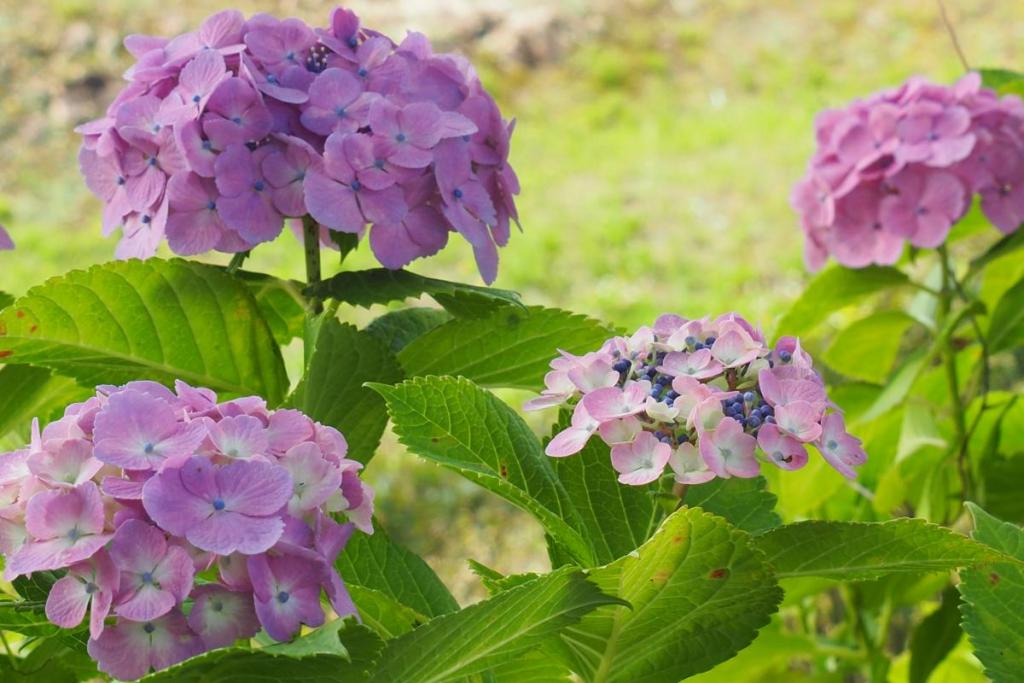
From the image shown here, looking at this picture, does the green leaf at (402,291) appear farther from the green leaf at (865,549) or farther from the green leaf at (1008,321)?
the green leaf at (1008,321)

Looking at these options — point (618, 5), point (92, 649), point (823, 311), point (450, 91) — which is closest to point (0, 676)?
point (92, 649)

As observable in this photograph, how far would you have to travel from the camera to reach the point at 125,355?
0.88m

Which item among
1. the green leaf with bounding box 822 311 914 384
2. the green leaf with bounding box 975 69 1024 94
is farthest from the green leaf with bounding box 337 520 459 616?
the green leaf with bounding box 975 69 1024 94

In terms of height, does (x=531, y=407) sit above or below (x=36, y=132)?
above

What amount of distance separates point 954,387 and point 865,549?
0.77m

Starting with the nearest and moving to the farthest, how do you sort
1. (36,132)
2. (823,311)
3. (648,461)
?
(648,461), (823,311), (36,132)

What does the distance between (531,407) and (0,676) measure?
32 centimetres

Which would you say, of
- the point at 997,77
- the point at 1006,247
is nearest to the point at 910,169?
the point at 1006,247

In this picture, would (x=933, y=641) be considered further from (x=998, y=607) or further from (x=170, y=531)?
(x=170, y=531)

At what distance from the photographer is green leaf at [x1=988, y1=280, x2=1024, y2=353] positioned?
1353 millimetres

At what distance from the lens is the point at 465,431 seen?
2.29ft

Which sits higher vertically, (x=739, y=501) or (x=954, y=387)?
(x=739, y=501)

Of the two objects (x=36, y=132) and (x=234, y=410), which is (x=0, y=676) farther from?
(x=36, y=132)

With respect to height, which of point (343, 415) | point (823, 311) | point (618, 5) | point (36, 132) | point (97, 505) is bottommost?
point (36, 132)
